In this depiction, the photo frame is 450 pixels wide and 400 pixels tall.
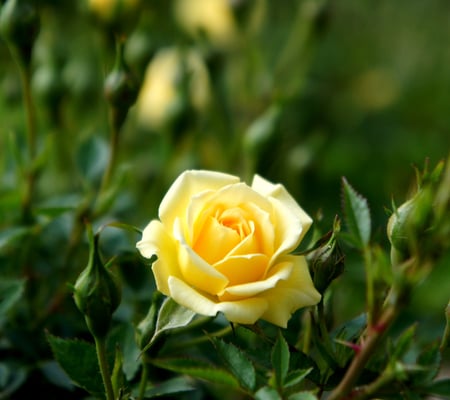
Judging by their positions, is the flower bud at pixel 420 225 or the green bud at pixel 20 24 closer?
the flower bud at pixel 420 225

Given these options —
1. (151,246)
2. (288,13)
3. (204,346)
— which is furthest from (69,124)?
(288,13)

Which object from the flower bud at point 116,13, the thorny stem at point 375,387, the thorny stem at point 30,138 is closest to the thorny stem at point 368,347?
the thorny stem at point 375,387

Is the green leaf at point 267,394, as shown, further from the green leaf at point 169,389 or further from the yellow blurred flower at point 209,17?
the yellow blurred flower at point 209,17

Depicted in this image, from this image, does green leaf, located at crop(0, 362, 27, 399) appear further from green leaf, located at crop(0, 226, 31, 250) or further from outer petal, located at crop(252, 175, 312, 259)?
outer petal, located at crop(252, 175, 312, 259)

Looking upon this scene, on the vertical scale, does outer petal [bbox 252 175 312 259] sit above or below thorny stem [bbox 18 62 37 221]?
above

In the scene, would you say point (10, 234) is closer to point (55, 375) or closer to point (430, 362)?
point (55, 375)

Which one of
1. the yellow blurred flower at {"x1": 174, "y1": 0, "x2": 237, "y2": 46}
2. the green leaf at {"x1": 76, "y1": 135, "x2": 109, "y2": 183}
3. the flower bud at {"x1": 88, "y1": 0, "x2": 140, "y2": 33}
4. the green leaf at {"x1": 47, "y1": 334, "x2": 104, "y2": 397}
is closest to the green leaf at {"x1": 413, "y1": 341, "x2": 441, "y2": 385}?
the green leaf at {"x1": 47, "y1": 334, "x2": 104, "y2": 397}
